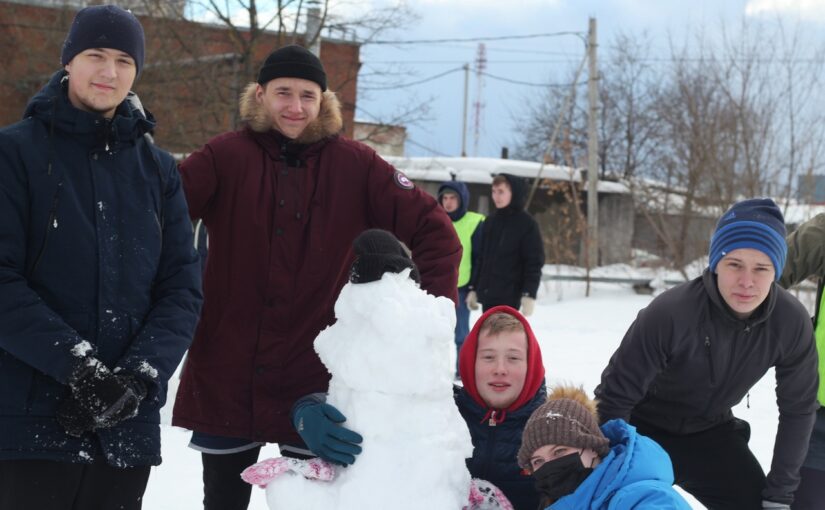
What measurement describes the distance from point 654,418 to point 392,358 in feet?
5.28

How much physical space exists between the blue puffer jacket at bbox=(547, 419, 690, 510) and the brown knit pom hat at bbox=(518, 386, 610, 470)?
7 centimetres

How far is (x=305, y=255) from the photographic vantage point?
2.76m

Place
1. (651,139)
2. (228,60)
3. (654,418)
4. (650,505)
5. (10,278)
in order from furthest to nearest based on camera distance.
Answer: (651,139)
(228,60)
(654,418)
(650,505)
(10,278)

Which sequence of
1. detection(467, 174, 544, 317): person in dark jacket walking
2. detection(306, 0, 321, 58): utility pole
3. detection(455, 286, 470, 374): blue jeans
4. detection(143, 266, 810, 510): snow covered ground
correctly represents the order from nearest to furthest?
detection(143, 266, 810, 510): snow covered ground, detection(467, 174, 544, 317): person in dark jacket walking, detection(455, 286, 470, 374): blue jeans, detection(306, 0, 321, 58): utility pole

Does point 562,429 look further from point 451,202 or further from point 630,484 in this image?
point 451,202

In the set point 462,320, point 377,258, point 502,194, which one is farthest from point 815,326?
point 462,320

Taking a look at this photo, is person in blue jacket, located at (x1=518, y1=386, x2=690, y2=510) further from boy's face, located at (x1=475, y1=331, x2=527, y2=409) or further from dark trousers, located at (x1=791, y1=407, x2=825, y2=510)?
dark trousers, located at (x1=791, y1=407, x2=825, y2=510)

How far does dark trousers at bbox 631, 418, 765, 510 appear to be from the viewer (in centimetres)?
318

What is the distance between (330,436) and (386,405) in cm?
17

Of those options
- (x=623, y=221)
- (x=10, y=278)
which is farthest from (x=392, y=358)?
(x=623, y=221)

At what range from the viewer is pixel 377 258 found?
2.16m

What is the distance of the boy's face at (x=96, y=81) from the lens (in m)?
2.18

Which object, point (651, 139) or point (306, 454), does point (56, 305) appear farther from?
point (651, 139)

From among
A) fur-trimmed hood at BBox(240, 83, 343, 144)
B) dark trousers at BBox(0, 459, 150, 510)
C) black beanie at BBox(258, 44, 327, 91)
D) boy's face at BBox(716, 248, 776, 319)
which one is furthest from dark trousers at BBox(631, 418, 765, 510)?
dark trousers at BBox(0, 459, 150, 510)
